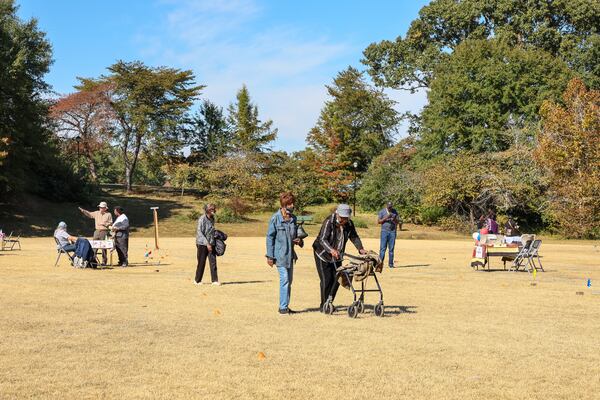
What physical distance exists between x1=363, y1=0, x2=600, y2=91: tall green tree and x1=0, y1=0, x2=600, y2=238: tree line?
125 mm

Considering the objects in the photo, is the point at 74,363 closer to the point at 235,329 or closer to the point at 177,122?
the point at 235,329

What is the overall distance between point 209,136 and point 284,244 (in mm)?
60121

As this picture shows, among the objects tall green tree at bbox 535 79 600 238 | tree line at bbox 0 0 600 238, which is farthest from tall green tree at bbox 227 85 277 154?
tall green tree at bbox 535 79 600 238

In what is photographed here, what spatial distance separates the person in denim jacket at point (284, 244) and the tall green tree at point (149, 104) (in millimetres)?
53244

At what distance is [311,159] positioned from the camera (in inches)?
2569

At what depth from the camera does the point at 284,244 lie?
34.8 feet

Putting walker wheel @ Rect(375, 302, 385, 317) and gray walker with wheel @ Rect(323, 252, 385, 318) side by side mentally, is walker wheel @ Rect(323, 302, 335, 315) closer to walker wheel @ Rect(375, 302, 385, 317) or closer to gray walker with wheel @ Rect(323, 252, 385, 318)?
gray walker with wheel @ Rect(323, 252, 385, 318)

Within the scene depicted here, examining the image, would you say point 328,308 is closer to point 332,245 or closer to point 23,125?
point 332,245

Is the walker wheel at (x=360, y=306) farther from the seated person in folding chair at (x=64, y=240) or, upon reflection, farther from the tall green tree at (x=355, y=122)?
the tall green tree at (x=355, y=122)

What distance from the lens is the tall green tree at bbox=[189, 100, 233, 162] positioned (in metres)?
67.3

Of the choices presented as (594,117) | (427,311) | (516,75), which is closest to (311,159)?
(516,75)

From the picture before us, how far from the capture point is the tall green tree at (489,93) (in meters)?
48.8

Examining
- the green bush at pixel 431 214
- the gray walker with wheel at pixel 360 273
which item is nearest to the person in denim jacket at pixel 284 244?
the gray walker with wheel at pixel 360 273

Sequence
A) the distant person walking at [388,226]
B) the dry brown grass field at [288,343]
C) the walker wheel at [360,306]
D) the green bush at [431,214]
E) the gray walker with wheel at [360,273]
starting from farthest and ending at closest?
the green bush at [431,214] < the distant person walking at [388,226] < the walker wheel at [360,306] < the gray walker with wheel at [360,273] < the dry brown grass field at [288,343]
